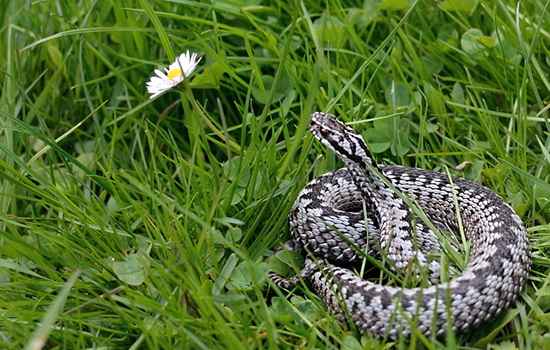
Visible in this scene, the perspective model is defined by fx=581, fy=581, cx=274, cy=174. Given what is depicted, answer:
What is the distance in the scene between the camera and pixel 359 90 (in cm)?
602

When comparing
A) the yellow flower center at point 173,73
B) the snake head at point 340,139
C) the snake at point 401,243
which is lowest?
the snake at point 401,243

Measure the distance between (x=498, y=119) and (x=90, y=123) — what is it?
4.43 meters

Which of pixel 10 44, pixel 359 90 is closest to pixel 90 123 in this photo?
pixel 10 44

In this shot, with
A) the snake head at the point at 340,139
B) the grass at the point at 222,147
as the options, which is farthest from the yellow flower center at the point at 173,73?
the snake head at the point at 340,139

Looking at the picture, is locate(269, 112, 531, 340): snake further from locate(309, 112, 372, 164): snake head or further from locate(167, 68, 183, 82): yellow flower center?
locate(167, 68, 183, 82): yellow flower center

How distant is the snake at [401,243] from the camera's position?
3.92 meters

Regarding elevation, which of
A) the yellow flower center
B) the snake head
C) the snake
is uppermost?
the yellow flower center

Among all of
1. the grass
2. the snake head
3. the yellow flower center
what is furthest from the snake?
the yellow flower center

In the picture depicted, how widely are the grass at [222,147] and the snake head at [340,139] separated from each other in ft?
0.63

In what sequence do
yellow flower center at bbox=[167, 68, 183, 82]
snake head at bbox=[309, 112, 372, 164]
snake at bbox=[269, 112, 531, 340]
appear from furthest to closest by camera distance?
snake head at bbox=[309, 112, 372, 164], yellow flower center at bbox=[167, 68, 183, 82], snake at bbox=[269, 112, 531, 340]

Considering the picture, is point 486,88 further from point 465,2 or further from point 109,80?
point 109,80

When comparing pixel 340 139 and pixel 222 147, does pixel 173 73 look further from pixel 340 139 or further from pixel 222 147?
pixel 222 147

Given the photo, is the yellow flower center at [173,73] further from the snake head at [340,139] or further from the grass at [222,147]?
the snake head at [340,139]

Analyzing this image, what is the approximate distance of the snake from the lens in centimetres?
392
